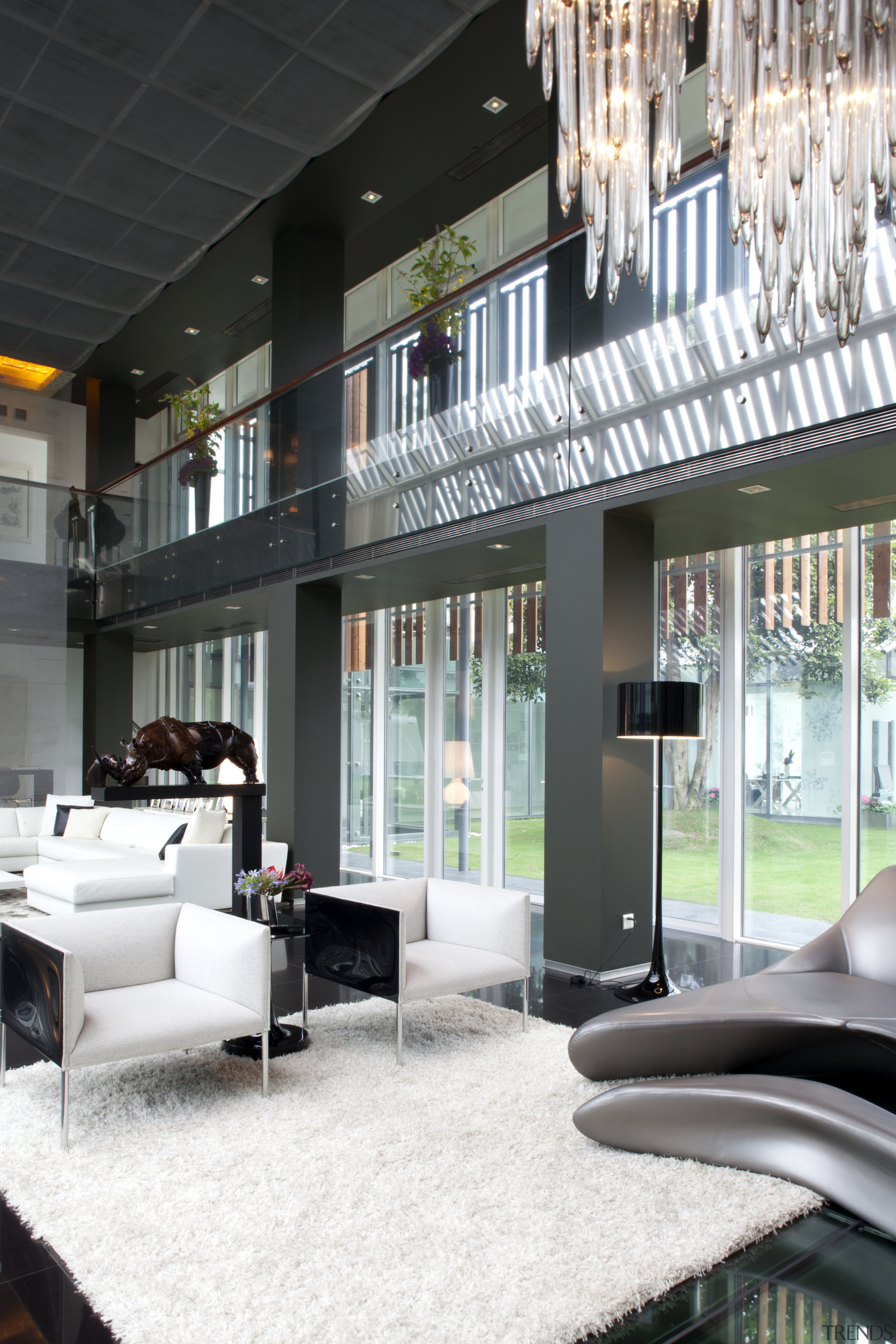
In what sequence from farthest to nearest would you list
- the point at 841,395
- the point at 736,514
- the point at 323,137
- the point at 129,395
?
the point at 129,395
the point at 323,137
the point at 736,514
the point at 841,395

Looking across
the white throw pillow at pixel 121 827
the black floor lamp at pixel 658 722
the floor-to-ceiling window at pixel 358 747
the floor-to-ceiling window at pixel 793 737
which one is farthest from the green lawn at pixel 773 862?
the white throw pillow at pixel 121 827

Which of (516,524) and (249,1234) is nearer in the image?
(249,1234)

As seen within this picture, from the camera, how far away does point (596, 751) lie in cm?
562

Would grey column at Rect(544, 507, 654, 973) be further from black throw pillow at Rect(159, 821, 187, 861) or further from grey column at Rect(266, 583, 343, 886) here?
black throw pillow at Rect(159, 821, 187, 861)

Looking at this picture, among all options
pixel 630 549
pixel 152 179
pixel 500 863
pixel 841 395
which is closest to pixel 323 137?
pixel 152 179

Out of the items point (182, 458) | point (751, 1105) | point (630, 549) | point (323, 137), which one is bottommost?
point (751, 1105)

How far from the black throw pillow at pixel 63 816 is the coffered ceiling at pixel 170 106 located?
18.1ft

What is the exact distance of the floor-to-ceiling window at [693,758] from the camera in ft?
22.9

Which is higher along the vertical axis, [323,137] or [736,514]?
[323,137]

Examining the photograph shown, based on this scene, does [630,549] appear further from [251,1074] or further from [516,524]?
[251,1074]

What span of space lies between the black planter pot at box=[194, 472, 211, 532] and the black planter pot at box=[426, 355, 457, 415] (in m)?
3.51

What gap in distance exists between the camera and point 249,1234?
2.65 metres

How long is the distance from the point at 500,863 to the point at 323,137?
20.4ft

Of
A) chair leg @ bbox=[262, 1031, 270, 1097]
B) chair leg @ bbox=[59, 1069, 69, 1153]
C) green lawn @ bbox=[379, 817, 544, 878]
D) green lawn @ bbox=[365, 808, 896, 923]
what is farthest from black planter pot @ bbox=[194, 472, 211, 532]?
chair leg @ bbox=[59, 1069, 69, 1153]
